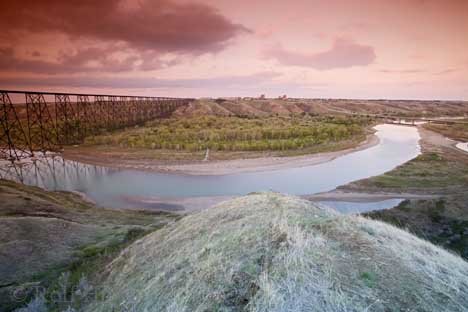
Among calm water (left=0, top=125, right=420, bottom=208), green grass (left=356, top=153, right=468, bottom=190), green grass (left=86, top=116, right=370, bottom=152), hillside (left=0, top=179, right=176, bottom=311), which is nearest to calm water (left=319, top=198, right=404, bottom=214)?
green grass (left=356, top=153, right=468, bottom=190)

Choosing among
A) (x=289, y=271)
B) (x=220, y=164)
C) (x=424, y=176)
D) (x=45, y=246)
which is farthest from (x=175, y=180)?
(x=424, y=176)

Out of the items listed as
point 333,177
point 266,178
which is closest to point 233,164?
point 266,178

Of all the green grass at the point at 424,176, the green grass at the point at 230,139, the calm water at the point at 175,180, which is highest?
the green grass at the point at 230,139

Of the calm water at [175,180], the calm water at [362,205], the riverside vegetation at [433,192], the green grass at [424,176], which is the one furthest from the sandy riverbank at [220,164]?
the calm water at [362,205]

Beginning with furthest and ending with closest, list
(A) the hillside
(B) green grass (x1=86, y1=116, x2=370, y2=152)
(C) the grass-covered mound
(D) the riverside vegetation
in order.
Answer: (B) green grass (x1=86, y1=116, x2=370, y2=152) → (D) the riverside vegetation → (A) the hillside → (C) the grass-covered mound

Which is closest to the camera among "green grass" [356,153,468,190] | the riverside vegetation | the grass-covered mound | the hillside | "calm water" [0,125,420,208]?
the grass-covered mound

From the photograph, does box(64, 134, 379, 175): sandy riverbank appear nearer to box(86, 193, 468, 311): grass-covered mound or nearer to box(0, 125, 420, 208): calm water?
box(0, 125, 420, 208): calm water

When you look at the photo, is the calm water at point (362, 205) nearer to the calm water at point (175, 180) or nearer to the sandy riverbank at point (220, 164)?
the calm water at point (175, 180)
